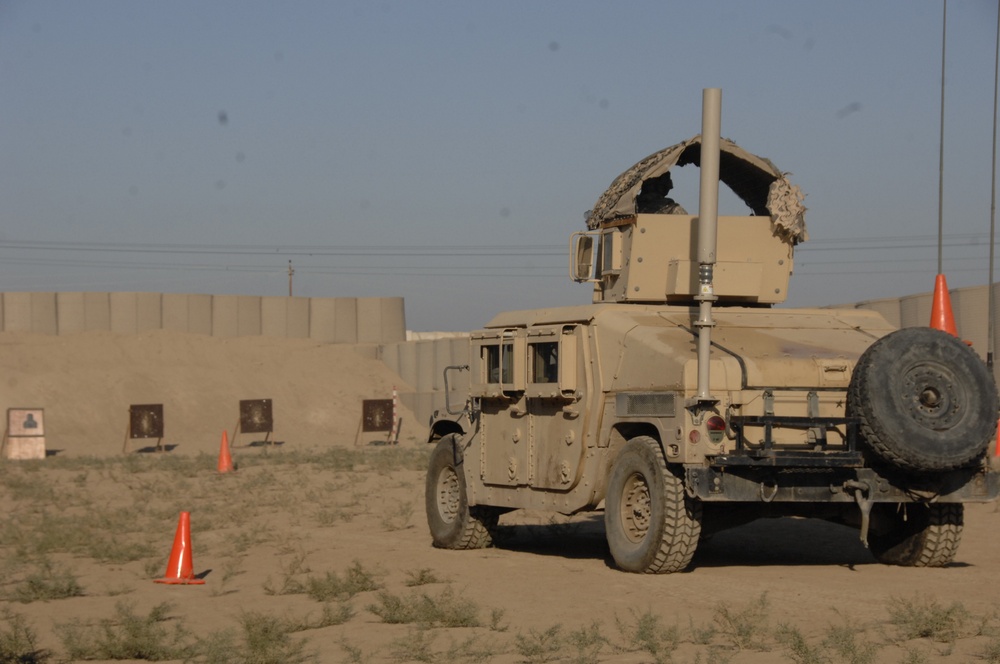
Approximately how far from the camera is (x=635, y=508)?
472 inches

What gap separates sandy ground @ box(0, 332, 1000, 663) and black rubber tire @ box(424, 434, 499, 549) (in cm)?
24

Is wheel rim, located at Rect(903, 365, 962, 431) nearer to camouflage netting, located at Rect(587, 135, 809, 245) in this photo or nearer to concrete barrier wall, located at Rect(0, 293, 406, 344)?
camouflage netting, located at Rect(587, 135, 809, 245)

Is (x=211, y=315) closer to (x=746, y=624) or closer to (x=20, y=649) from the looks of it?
(x=20, y=649)

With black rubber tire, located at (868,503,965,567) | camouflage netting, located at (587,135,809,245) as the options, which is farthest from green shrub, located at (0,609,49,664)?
black rubber tire, located at (868,503,965,567)

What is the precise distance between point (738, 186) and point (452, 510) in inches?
180

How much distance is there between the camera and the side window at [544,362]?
13.1 meters

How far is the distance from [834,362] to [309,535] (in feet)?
25.0

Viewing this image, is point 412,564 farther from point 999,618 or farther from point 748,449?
point 999,618

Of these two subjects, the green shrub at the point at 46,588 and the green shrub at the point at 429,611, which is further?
the green shrub at the point at 46,588

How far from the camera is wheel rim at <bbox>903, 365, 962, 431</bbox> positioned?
35.6 ft

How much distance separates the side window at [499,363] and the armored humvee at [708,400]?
0.07ft

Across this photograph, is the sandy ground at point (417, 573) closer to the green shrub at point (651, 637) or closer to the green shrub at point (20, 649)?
the green shrub at point (651, 637)

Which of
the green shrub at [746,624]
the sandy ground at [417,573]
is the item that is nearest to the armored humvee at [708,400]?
the sandy ground at [417,573]

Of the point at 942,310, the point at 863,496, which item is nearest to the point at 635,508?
the point at 863,496
